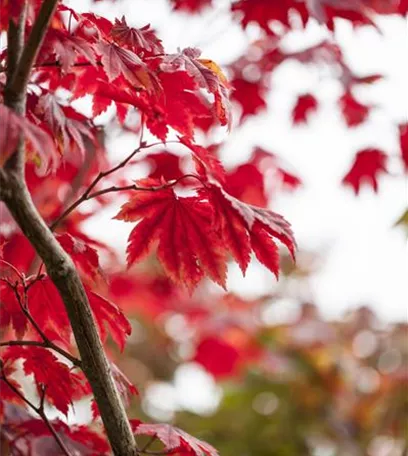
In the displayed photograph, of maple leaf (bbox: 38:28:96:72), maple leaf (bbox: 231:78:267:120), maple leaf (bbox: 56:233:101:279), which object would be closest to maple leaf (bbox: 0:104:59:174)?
maple leaf (bbox: 38:28:96:72)

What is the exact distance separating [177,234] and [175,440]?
26 centimetres

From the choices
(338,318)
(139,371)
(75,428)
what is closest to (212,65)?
(75,428)

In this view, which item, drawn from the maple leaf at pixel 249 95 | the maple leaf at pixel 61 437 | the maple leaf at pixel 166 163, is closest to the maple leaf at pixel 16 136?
the maple leaf at pixel 61 437

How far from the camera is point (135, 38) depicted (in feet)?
3.19

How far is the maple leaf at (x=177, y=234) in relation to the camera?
3.32ft

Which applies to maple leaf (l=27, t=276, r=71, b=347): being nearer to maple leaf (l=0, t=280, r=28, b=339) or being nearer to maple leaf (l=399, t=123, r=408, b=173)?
maple leaf (l=0, t=280, r=28, b=339)

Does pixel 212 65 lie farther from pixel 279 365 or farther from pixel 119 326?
pixel 279 365

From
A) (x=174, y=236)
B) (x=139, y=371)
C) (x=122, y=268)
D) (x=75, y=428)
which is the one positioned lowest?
(x=139, y=371)

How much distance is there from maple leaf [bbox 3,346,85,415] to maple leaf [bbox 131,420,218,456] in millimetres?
106

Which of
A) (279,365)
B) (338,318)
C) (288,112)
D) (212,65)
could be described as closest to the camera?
(212,65)

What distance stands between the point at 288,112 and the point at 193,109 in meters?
1.35

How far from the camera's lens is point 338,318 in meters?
3.61

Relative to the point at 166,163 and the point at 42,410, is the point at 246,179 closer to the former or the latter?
the point at 166,163

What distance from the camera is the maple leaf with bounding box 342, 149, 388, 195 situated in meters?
2.17
